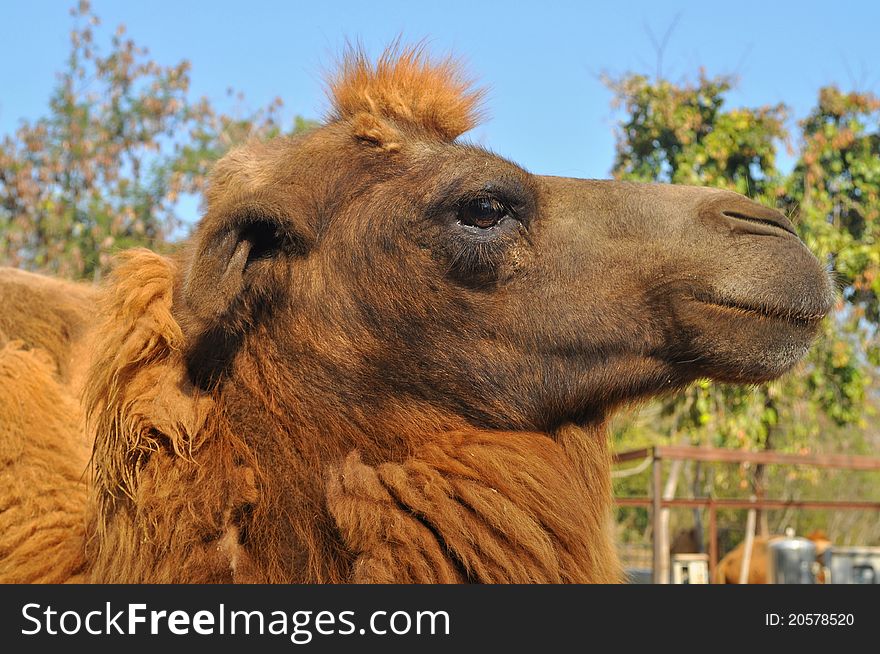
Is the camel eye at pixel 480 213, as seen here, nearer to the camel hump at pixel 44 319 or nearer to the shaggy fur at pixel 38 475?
the shaggy fur at pixel 38 475

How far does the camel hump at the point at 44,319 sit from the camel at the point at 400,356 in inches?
30.6

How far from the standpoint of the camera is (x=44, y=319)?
11.5ft

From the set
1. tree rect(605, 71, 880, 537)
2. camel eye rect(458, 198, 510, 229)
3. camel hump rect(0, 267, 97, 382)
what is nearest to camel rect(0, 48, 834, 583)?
camel eye rect(458, 198, 510, 229)

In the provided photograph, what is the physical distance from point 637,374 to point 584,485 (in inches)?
14.8

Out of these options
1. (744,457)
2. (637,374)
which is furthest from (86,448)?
(744,457)

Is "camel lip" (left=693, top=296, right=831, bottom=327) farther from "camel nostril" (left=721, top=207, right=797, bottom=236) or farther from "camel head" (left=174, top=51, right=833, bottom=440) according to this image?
"camel nostril" (left=721, top=207, right=797, bottom=236)

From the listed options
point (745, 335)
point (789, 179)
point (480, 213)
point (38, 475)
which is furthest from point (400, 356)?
point (789, 179)

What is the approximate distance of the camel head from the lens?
2586 mm

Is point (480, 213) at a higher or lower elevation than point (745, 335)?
higher

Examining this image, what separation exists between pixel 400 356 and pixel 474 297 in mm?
281

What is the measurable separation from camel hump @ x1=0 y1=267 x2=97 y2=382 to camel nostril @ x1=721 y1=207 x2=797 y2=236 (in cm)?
234

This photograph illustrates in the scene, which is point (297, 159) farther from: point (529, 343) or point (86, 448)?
point (86, 448)

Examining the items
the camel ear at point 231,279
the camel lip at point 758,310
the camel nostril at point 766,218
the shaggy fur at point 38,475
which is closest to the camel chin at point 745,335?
the camel lip at point 758,310

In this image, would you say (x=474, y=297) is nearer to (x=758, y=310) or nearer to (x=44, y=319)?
(x=758, y=310)
